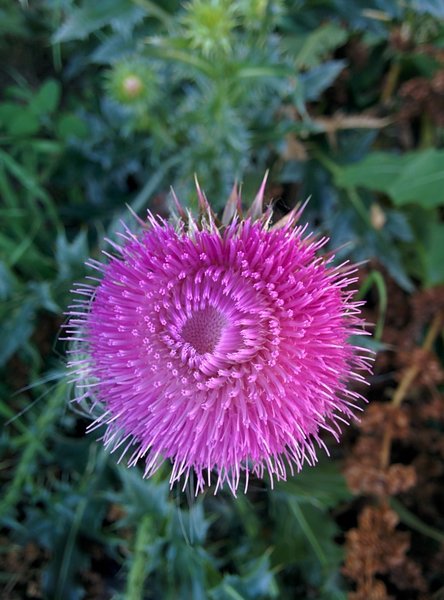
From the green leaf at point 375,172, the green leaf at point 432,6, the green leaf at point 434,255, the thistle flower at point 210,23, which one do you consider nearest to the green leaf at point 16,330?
the thistle flower at point 210,23

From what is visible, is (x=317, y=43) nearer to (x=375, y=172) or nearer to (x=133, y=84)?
(x=375, y=172)

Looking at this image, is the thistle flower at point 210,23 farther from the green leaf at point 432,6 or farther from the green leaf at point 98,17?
the green leaf at point 432,6

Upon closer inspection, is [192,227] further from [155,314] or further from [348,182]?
[348,182]

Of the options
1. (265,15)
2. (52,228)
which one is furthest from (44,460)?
(265,15)

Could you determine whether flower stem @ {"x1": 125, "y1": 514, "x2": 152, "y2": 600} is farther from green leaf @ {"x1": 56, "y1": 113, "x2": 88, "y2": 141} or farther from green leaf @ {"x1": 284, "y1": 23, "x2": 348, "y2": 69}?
green leaf @ {"x1": 284, "y1": 23, "x2": 348, "y2": 69}

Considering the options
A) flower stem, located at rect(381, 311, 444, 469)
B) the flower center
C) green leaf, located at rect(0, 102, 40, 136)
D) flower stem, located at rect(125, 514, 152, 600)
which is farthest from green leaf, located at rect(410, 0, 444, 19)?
flower stem, located at rect(125, 514, 152, 600)
